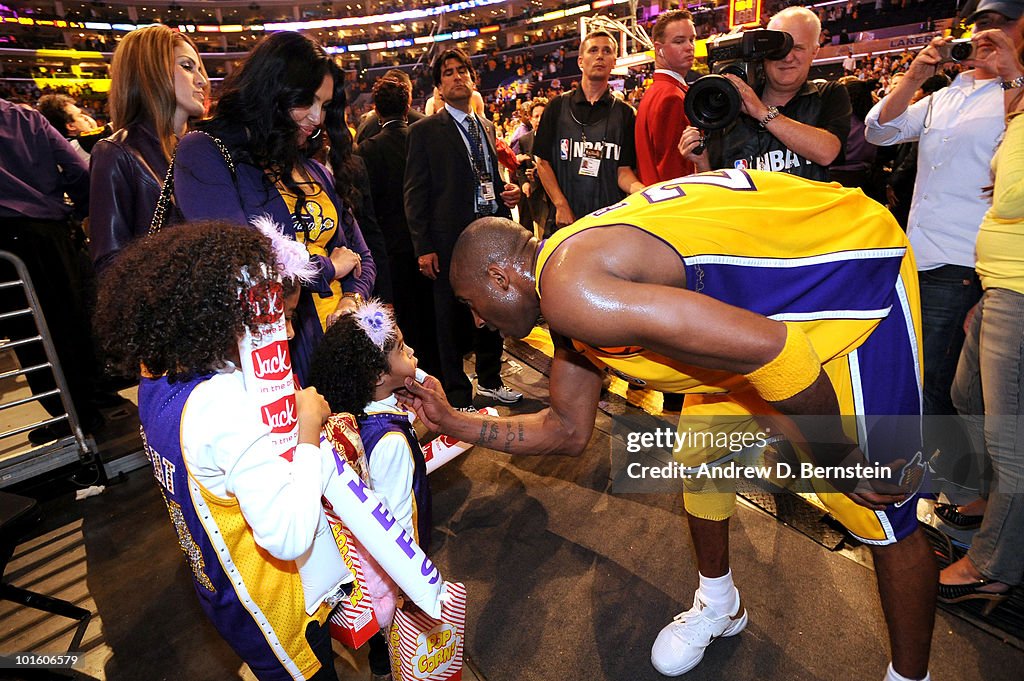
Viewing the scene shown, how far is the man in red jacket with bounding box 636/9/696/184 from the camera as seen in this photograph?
3400 mm

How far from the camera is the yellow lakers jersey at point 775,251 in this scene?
134cm

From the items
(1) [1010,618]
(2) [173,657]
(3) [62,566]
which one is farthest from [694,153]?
(3) [62,566]

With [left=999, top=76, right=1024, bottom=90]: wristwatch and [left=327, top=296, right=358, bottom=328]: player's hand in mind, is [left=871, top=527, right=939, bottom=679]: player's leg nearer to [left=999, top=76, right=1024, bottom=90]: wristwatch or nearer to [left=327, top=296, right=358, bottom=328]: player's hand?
[left=999, top=76, right=1024, bottom=90]: wristwatch

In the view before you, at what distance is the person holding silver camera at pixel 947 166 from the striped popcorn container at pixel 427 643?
2518 mm

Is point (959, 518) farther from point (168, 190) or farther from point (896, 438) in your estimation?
point (168, 190)

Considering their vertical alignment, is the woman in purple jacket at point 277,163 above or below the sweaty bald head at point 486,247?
above

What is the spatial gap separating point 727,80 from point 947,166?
104 centimetres

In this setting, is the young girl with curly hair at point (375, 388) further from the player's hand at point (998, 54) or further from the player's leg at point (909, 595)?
the player's hand at point (998, 54)

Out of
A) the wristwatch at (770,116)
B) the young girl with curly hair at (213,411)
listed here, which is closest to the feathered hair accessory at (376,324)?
the young girl with curly hair at (213,411)

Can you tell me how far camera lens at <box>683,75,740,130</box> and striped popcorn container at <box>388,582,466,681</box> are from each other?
84.4 inches

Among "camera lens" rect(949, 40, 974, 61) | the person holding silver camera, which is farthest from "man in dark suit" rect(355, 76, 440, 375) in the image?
"camera lens" rect(949, 40, 974, 61)

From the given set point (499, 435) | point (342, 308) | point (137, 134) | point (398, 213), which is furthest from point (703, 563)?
point (398, 213)

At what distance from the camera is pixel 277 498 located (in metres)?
1.21

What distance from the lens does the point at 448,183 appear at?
12.0 feet
